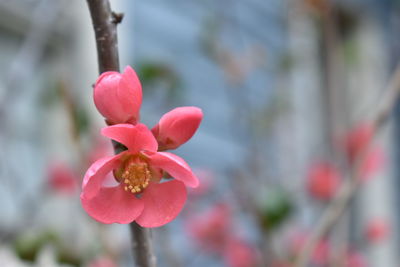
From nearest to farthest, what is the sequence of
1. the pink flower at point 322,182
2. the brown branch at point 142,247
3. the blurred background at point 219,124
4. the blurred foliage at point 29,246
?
the brown branch at point 142,247 < the blurred foliage at point 29,246 < the blurred background at point 219,124 < the pink flower at point 322,182

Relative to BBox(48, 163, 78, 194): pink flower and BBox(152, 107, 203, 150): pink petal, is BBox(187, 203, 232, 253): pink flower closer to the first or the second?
BBox(48, 163, 78, 194): pink flower

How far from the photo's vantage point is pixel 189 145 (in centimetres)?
250

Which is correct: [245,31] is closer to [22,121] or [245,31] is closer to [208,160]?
[208,160]

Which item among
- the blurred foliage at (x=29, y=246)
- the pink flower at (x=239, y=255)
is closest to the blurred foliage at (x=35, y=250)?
the blurred foliage at (x=29, y=246)

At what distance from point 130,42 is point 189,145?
51cm

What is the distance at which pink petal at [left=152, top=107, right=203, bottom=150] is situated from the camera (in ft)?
1.34

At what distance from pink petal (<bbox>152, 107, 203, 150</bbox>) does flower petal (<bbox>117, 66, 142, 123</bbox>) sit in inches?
1.0

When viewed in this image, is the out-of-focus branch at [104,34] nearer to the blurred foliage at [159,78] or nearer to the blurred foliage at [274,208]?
the blurred foliage at [274,208]

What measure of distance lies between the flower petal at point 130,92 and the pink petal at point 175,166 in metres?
0.03

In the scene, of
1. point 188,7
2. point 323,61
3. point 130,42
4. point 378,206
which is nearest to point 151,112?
point 130,42

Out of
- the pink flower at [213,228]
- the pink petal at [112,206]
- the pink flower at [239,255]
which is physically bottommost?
the pink petal at [112,206]

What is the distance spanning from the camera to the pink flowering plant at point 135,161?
1.25 ft

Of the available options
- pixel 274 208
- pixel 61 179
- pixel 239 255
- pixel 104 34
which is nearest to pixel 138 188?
pixel 104 34

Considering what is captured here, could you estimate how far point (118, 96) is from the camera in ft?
1.27
